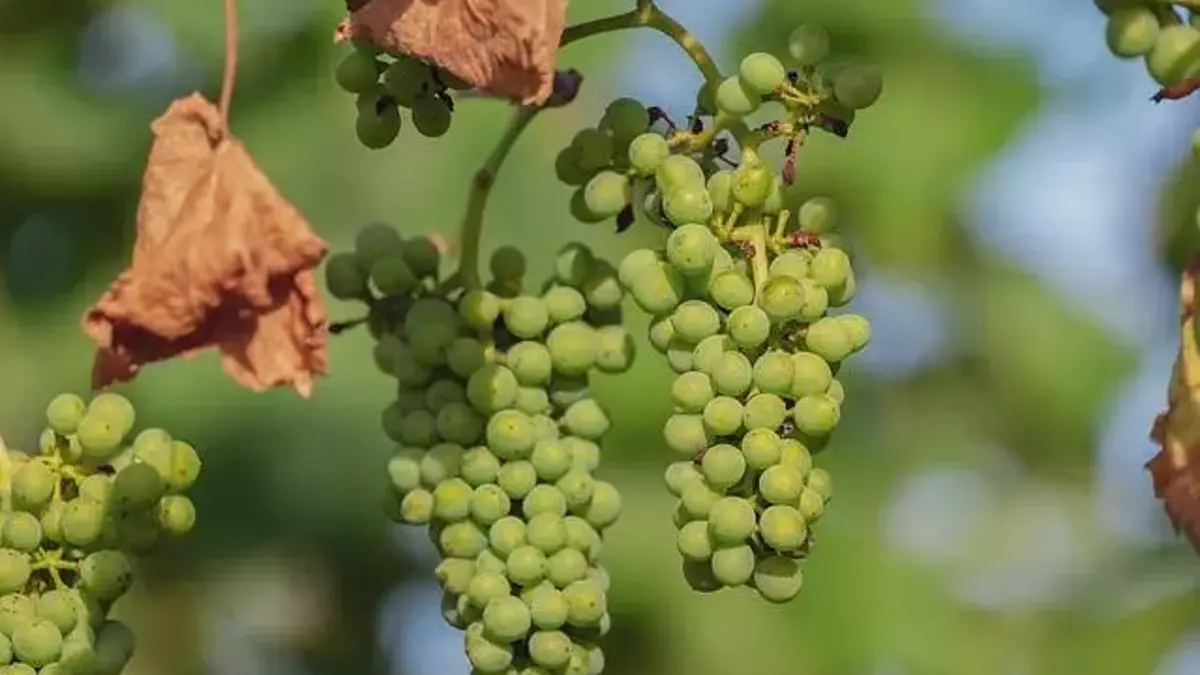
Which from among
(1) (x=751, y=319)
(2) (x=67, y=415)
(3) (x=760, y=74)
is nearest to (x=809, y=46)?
(3) (x=760, y=74)

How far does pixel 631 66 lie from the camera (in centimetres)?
241

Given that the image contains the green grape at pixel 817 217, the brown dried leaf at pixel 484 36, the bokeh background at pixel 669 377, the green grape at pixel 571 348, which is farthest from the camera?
the bokeh background at pixel 669 377

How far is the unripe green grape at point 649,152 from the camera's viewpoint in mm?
1003

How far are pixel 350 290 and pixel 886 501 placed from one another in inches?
54.5

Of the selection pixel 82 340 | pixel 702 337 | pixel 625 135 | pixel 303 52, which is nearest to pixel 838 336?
pixel 702 337

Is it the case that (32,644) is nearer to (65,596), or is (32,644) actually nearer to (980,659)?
(65,596)

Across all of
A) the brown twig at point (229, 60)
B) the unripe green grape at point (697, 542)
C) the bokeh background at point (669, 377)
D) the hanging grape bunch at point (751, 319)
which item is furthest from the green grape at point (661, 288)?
the bokeh background at point (669, 377)

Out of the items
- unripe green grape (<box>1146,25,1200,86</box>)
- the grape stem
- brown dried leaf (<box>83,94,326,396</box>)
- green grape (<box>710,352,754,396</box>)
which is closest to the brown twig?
brown dried leaf (<box>83,94,326,396</box>)

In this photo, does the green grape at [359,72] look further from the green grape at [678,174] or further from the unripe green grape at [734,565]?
the unripe green grape at [734,565]

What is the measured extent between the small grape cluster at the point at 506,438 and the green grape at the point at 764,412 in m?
0.15

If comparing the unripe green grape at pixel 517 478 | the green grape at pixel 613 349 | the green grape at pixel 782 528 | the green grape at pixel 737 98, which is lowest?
the unripe green grape at pixel 517 478

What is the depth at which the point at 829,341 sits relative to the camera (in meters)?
0.94

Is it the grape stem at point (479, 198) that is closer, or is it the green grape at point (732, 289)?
the green grape at point (732, 289)

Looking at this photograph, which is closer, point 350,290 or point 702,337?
point 702,337
